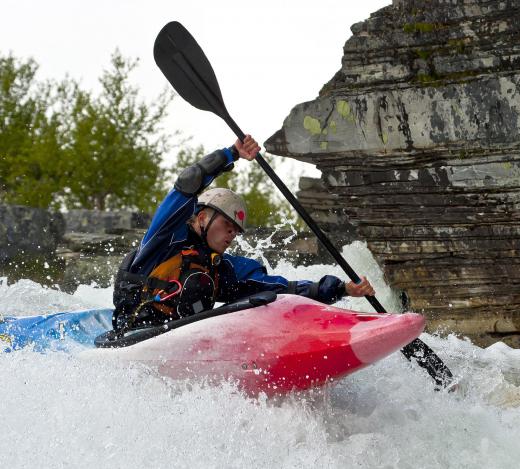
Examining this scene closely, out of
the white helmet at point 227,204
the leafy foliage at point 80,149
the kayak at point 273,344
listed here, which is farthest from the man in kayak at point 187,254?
the leafy foliage at point 80,149

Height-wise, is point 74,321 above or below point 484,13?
below

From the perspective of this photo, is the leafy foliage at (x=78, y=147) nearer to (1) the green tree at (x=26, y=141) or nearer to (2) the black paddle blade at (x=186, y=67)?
(1) the green tree at (x=26, y=141)

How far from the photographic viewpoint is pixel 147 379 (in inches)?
141

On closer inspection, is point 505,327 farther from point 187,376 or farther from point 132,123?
point 132,123

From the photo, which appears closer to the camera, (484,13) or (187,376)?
(187,376)

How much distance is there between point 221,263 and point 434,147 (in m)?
1.90

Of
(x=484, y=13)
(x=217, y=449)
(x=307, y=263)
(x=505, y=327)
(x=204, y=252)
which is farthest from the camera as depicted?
(x=307, y=263)

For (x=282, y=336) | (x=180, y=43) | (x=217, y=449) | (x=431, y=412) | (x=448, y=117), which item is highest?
(x=180, y=43)

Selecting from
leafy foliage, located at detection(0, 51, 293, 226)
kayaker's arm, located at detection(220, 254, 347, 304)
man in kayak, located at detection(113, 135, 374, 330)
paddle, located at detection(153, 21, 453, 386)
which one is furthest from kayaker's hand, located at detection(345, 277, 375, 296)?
leafy foliage, located at detection(0, 51, 293, 226)

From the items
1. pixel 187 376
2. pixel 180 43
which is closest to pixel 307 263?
pixel 180 43

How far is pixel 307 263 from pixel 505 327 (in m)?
3.04

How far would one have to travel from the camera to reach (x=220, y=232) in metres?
3.94

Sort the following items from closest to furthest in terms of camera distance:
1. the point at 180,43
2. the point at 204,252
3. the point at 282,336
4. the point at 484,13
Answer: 1. the point at 282,336
2. the point at 204,252
3. the point at 180,43
4. the point at 484,13

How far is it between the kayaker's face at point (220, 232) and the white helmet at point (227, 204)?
0.12ft
